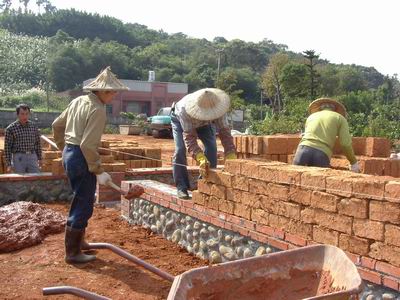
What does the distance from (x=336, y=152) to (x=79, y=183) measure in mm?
3693

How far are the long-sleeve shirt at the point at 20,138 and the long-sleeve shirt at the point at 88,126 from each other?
10.6 ft

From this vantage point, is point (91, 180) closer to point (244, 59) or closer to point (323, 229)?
point (323, 229)

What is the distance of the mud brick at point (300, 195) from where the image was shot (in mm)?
3989

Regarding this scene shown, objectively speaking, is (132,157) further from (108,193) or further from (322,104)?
(322,104)

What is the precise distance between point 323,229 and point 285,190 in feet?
1.60

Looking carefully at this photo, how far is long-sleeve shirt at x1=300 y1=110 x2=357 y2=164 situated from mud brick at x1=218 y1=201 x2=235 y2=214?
113 centimetres

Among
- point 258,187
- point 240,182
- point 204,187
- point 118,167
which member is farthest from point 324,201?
point 118,167

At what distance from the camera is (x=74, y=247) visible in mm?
4980

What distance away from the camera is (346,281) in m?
2.79

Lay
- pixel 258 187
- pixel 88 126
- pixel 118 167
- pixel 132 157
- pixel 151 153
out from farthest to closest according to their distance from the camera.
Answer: pixel 151 153
pixel 132 157
pixel 118 167
pixel 88 126
pixel 258 187

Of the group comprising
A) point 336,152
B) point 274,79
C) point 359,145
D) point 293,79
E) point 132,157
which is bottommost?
point 132,157

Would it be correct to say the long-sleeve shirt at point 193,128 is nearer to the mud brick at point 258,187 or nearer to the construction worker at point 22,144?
the mud brick at point 258,187

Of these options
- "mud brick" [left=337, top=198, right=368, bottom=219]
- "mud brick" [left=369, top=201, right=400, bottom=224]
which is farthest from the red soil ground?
"mud brick" [left=369, top=201, right=400, bottom=224]

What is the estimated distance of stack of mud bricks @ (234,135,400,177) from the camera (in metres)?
6.29
